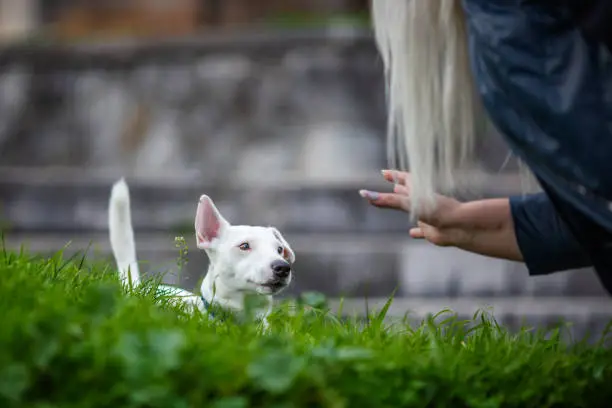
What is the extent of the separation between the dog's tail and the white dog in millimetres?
288

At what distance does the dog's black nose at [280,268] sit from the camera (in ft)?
9.41

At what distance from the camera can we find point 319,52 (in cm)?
819

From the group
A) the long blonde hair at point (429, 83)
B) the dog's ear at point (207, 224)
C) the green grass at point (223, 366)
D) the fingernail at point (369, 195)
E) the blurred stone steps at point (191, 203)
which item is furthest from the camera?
the blurred stone steps at point (191, 203)

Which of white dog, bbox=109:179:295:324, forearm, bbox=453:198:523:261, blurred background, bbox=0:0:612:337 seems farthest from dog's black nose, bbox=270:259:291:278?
blurred background, bbox=0:0:612:337

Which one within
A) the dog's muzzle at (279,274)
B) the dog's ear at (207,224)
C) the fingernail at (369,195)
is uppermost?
the fingernail at (369,195)

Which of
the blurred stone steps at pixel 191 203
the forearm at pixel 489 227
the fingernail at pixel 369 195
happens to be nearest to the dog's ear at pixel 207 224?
the fingernail at pixel 369 195

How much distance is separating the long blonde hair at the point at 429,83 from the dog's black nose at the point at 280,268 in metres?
0.48

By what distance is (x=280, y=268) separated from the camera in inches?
113

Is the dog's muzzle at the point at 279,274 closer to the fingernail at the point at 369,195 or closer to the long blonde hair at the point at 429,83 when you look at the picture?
the fingernail at the point at 369,195

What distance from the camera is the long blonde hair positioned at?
246cm

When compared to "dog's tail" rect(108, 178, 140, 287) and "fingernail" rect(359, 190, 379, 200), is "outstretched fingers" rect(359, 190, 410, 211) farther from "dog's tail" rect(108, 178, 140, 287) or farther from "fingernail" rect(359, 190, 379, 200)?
"dog's tail" rect(108, 178, 140, 287)

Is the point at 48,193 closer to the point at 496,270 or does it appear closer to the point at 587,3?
the point at 496,270

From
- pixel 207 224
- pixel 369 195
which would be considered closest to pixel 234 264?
pixel 207 224

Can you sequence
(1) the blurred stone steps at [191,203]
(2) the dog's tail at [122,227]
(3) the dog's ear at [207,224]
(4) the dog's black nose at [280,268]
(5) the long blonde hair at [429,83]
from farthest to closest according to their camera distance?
1. (1) the blurred stone steps at [191,203]
2. (2) the dog's tail at [122,227]
3. (3) the dog's ear at [207,224]
4. (4) the dog's black nose at [280,268]
5. (5) the long blonde hair at [429,83]
